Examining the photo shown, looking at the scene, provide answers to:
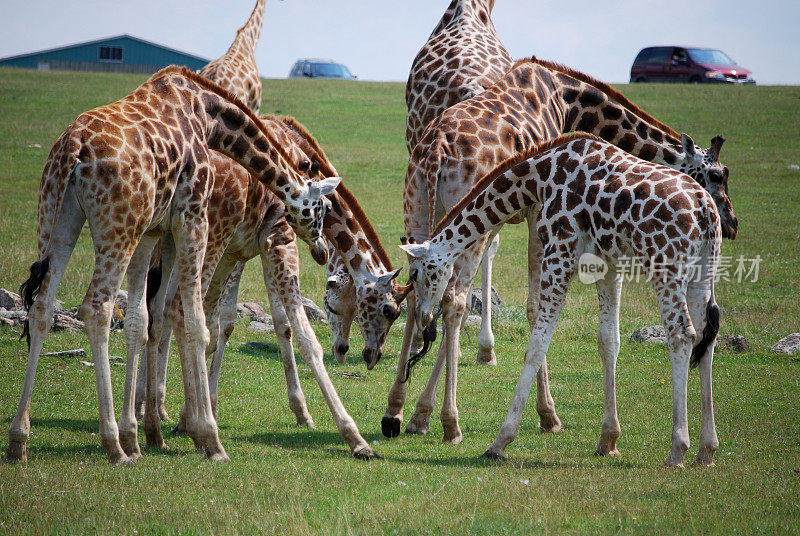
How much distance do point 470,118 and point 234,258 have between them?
285 cm

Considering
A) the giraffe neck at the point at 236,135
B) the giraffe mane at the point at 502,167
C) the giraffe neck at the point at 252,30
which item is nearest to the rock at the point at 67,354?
the giraffe neck at the point at 236,135

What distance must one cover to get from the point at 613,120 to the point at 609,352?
3.04 m

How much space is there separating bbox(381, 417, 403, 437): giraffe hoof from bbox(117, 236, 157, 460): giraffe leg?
7.88ft

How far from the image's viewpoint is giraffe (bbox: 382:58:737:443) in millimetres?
8367

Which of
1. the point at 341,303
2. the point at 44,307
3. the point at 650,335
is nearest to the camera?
the point at 44,307

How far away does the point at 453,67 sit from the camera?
38.1 ft

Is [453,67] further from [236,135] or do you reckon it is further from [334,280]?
[236,135]

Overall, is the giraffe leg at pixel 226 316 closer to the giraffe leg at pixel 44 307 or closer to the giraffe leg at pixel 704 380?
the giraffe leg at pixel 44 307

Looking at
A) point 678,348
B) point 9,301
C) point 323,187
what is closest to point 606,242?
point 678,348

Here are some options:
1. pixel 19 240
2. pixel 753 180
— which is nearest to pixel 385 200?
pixel 19 240

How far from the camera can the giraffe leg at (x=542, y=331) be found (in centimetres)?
723

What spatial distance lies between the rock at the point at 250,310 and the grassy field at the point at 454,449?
1.75 ft

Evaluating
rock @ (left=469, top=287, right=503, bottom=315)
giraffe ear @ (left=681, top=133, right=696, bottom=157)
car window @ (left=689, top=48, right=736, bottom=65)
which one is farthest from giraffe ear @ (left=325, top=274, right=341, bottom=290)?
car window @ (left=689, top=48, right=736, bottom=65)

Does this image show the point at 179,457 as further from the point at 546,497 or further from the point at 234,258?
the point at 546,497
